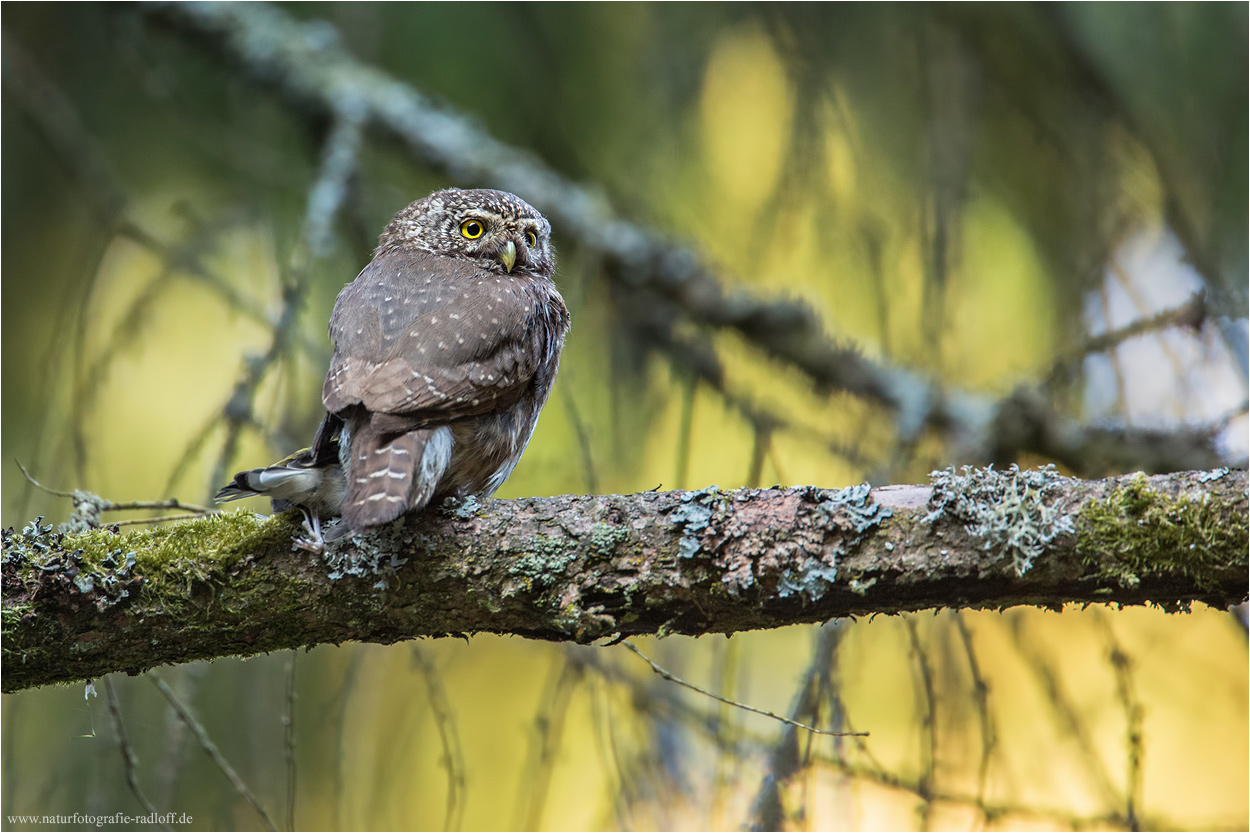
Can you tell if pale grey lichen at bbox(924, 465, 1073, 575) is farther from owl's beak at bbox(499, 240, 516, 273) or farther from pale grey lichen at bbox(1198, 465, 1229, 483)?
owl's beak at bbox(499, 240, 516, 273)

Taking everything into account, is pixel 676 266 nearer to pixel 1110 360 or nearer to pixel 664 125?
pixel 664 125

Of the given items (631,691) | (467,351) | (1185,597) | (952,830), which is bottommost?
(952,830)

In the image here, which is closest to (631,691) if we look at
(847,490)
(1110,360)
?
(847,490)

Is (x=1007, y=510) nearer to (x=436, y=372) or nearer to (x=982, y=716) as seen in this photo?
(x=982, y=716)

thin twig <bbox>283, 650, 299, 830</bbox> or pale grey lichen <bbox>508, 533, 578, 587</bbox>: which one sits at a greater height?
pale grey lichen <bbox>508, 533, 578, 587</bbox>

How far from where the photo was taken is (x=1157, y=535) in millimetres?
1958

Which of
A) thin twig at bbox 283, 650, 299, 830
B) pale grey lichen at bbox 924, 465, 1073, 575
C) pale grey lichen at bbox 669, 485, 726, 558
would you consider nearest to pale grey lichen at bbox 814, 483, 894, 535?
pale grey lichen at bbox 924, 465, 1073, 575

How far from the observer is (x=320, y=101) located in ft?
14.2

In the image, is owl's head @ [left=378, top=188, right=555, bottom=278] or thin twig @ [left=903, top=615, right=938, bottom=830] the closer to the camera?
thin twig @ [left=903, top=615, right=938, bottom=830]

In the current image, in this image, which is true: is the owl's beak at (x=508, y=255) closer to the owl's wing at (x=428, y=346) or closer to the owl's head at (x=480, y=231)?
the owl's head at (x=480, y=231)

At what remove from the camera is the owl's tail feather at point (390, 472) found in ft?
7.03

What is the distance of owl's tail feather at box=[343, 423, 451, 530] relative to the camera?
2.14 metres

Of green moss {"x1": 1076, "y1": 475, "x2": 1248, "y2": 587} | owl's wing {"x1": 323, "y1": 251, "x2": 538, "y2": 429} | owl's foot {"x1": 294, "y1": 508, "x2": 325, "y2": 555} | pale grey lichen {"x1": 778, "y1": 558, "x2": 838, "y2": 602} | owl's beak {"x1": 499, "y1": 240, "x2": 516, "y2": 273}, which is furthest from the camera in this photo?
owl's beak {"x1": 499, "y1": 240, "x2": 516, "y2": 273}

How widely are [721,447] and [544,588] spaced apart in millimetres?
1781
